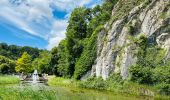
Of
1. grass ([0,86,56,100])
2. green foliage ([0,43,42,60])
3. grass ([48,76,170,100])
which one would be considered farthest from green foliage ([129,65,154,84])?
green foliage ([0,43,42,60])

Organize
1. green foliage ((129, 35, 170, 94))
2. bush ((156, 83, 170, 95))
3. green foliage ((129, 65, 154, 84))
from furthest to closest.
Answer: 1. green foliage ((129, 65, 154, 84))
2. green foliage ((129, 35, 170, 94))
3. bush ((156, 83, 170, 95))

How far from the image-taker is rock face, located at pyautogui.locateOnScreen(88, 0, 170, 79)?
162 ft

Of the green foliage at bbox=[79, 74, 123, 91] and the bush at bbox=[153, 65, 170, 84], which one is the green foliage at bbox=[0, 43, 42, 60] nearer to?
the green foliage at bbox=[79, 74, 123, 91]

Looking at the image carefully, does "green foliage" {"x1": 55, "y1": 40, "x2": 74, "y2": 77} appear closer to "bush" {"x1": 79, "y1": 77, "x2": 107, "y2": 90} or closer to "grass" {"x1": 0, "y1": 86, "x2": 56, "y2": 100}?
"bush" {"x1": 79, "y1": 77, "x2": 107, "y2": 90}

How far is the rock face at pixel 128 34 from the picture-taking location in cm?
4944

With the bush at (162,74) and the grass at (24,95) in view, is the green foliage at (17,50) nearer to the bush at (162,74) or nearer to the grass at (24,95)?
the bush at (162,74)

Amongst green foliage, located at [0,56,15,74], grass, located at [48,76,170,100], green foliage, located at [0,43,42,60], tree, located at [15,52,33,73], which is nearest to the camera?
grass, located at [48,76,170,100]

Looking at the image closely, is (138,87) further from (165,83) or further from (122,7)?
(122,7)

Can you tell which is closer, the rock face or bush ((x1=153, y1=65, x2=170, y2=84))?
bush ((x1=153, y1=65, x2=170, y2=84))

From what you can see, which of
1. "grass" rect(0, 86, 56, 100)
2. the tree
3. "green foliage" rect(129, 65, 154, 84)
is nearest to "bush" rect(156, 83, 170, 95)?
"green foliage" rect(129, 65, 154, 84)

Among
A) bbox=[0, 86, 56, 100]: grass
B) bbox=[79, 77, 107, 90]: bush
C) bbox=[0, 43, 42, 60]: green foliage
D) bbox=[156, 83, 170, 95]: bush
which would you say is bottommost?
bbox=[0, 86, 56, 100]: grass

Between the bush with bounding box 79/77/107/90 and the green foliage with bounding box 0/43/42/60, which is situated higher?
the green foliage with bounding box 0/43/42/60

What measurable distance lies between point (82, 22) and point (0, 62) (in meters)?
38.3

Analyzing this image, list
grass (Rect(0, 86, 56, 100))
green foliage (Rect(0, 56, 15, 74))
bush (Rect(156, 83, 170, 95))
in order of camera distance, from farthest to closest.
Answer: green foliage (Rect(0, 56, 15, 74)) → bush (Rect(156, 83, 170, 95)) → grass (Rect(0, 86, 56, 100))
